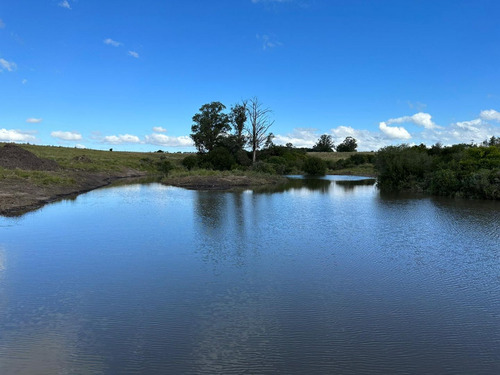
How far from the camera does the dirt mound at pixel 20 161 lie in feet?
110

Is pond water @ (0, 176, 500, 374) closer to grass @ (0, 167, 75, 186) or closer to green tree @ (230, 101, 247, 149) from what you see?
grass @ (0, 167, 75, 186)

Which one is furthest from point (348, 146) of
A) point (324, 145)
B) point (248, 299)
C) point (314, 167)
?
point (248, 299)

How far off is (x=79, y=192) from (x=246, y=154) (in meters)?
35.6

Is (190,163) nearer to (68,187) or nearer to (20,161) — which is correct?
(20,161)

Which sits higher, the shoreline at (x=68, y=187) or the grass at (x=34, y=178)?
the grass at (x=34, y=178)

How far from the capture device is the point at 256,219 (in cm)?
1727

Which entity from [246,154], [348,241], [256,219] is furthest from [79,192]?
[246,154]

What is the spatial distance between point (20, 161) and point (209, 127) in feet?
108

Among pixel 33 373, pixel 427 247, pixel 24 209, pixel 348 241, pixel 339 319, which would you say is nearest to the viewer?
pixel 33 373

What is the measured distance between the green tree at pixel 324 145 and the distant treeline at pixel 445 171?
298 ft

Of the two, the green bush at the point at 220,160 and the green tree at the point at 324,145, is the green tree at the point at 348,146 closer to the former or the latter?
the green tree at the point at 324,145

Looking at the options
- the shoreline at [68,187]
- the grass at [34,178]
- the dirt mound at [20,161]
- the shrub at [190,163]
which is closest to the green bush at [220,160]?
the shrub at [190,163]

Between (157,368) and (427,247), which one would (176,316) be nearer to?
(157,368)

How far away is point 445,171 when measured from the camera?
2902 cm
